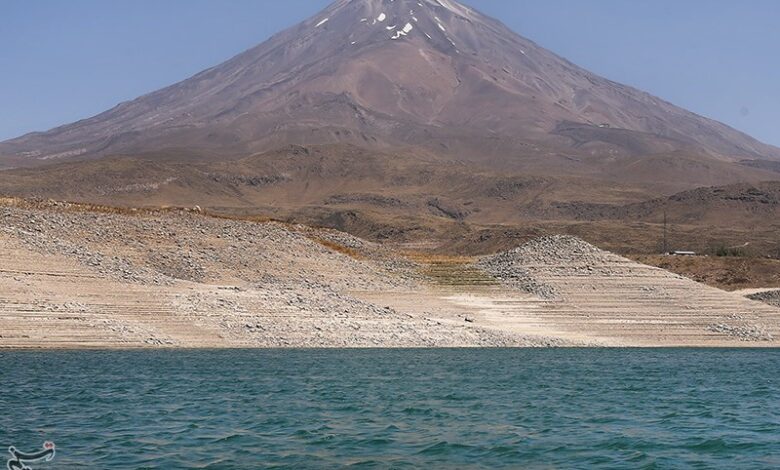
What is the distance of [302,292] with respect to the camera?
4959cm

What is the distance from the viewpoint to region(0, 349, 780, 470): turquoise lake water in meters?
20.3

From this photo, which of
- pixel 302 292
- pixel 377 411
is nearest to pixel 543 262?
pixel 302 292

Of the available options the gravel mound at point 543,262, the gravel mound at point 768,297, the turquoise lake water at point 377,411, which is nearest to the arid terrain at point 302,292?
the gravel mound at point 543,262

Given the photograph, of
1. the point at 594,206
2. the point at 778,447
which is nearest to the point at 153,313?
the point at 778,447

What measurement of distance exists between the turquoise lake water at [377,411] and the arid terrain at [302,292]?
301 cm

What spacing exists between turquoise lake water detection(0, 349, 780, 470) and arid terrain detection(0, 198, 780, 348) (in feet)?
9.87

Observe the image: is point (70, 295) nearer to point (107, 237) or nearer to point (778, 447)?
point (107, 237)

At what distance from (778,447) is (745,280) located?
58092 mm

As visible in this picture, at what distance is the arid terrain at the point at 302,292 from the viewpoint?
141 ft

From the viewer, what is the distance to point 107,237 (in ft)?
163

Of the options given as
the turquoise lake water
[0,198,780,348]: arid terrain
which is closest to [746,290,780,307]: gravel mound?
[0,198,780,348]: arid terrain

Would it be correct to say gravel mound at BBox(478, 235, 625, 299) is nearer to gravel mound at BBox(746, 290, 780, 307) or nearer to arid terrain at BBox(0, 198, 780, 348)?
arid terrain at BBox(0, 198, 780, 348)

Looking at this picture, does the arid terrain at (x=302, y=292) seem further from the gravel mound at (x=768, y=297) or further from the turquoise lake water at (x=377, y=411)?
the gravel mound at (x=768, y=297)

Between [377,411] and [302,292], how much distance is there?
23.6 meters
